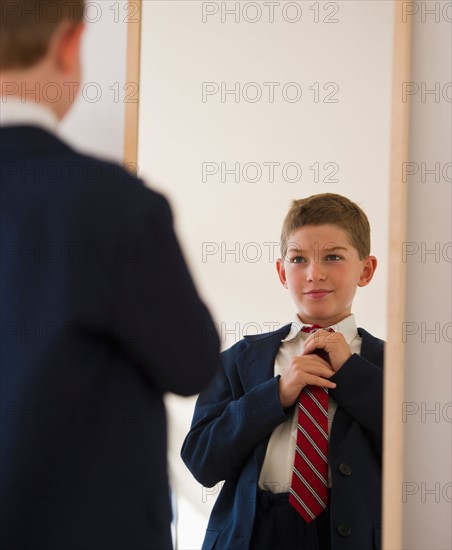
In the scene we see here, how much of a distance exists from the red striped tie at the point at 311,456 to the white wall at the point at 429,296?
15 centimetres

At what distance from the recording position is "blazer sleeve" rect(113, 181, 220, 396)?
3.23ft

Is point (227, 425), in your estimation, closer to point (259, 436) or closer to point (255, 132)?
point (259, 436)

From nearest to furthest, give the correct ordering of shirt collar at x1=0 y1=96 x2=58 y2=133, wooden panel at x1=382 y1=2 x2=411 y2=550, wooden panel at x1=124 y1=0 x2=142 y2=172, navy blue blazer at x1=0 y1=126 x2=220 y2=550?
navy blue blazer at x1=0 y1=126 x2=220 y2=550 < shirt collar at x1=0 y1=96 x2=58 y2=133 < wooden panel at x1=382 y1=2 x2=411 y2=550 < wooden panel at x1=124 y1=0 x2=142 y2=172

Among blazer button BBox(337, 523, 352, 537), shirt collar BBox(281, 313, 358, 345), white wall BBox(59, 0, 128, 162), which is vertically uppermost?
white wall BBox(59, 0, 128, 162)

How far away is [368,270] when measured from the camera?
4.15 feet

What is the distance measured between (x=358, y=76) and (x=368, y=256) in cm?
30

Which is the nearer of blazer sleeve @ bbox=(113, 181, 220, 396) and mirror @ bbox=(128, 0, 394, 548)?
blazer sleeve @ bbox=(113, 181, 220, 396)

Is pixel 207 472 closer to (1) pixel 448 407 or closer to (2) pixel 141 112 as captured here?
Result: (1) pixel 448 407

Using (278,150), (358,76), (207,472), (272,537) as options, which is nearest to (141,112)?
(278,150)

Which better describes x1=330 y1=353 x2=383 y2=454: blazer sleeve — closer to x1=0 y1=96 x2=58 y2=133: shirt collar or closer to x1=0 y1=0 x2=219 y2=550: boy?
x1=0 y1=0 x2=219 y2=550: boy

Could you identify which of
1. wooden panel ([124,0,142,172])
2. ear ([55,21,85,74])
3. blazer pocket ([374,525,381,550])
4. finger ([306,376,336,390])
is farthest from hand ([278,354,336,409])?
ear ([55,21,85,74])

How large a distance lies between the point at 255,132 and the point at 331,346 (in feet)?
1.22

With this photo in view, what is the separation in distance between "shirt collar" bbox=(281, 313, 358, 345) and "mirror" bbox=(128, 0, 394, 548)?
0.01 meters

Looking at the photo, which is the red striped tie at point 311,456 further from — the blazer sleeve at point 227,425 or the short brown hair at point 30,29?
the short brown hair at point 30,29
